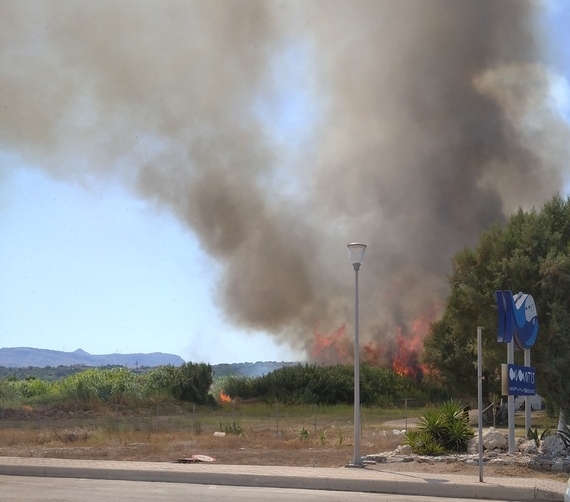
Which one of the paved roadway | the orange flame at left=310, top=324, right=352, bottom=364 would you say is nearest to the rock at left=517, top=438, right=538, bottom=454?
the paved roadway

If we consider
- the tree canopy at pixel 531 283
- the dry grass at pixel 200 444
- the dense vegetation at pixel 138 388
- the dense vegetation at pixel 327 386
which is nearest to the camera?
the dry grass at pixel 200 444

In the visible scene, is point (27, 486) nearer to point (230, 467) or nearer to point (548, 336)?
point (230, 467)

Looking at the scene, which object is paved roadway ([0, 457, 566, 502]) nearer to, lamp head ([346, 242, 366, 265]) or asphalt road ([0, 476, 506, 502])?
asphalt road ([0, 476, 506, 502])

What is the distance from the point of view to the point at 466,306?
102 ft

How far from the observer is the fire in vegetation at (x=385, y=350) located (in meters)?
58.6

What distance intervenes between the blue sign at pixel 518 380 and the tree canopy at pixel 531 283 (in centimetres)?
710

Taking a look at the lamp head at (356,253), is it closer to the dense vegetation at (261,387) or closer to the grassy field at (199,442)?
the grassy field at (199,442)

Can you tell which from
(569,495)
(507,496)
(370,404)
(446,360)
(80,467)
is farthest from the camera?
(370,404)

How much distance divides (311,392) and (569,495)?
45944mm

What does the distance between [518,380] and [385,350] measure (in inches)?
1685

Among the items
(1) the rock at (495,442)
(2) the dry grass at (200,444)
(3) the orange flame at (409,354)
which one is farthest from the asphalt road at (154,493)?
(3) the orange flame at (409,354)

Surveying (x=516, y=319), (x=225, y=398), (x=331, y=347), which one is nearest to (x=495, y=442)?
(x=516, y=319)

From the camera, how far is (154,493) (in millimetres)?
13977

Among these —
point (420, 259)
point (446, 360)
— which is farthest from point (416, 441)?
point (420, 259)
